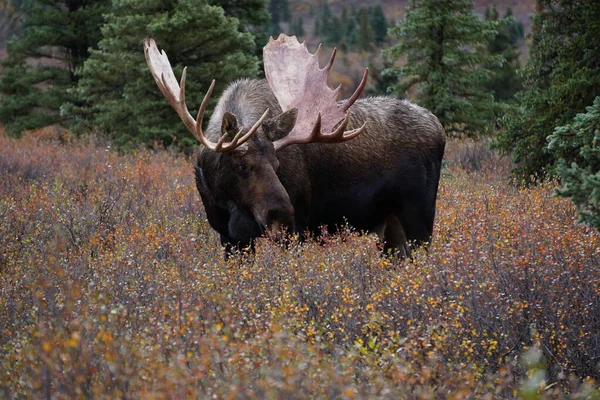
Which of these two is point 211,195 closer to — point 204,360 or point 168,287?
point 168,287

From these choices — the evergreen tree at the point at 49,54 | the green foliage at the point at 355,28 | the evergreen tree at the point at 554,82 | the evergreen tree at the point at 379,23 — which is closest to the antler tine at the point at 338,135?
the evergreen tree at the point at 554,82

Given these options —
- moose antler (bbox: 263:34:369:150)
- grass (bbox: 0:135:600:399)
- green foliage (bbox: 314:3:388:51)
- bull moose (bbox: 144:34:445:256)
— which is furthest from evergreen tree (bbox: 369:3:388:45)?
moose antler (bbox: 263:34:369:150)

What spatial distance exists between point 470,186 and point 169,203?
4.20 meters

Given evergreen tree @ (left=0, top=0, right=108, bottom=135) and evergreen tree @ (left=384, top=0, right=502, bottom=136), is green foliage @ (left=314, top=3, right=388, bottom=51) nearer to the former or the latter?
evergreen tree @ (left=0, top=0, right=108, bottom=135)

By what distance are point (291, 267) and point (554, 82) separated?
20.8 feet

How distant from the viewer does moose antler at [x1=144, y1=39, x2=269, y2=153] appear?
628 centimetres

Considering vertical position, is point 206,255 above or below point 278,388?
below

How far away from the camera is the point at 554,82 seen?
1070 cm

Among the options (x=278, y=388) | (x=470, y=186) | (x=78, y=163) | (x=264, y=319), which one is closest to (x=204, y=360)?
(x=278, y=388)

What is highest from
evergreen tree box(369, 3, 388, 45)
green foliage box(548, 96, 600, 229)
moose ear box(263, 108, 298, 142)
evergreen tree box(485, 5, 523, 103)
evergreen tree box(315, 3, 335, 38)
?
green foliage box(548, 96, 600, 229)

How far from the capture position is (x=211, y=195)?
22.4 ft

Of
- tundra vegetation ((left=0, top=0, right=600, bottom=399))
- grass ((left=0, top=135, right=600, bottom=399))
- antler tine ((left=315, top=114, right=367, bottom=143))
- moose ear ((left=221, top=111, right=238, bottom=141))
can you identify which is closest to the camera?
grass ((left=0, top=135, right=600, bottom=399))

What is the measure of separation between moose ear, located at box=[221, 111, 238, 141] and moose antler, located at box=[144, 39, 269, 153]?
54 mm

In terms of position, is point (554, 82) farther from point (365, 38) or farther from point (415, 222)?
point (365, 38)
